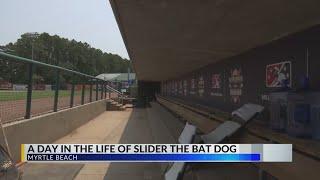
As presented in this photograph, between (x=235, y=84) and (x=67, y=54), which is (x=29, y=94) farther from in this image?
(x=67, y=54)

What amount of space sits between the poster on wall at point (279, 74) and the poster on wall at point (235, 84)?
154cm

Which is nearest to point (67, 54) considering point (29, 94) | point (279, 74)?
point (29, 94)

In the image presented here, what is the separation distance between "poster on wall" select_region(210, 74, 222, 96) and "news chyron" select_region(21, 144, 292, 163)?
404 cm

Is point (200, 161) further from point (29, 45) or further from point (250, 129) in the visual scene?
point (29, 45)

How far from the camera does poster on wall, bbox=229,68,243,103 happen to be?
7531 mm

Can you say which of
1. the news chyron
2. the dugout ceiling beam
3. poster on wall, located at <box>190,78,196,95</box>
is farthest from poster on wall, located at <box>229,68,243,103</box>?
poster on wall, located at <box>190,78,196,95</box>

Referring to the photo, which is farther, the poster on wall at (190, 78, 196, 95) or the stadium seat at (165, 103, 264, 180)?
the poster on wall at (190, 78, 196, 95)

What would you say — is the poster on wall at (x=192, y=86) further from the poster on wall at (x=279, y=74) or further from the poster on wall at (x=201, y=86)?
the poster on wall at (x=279, y=74)

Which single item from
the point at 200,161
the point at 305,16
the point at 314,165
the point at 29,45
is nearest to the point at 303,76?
the point at 305,16

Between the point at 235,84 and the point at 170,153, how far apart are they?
3.18 meters

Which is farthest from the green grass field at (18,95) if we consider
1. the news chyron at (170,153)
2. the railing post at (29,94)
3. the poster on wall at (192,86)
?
the poster on wall at (192,86)

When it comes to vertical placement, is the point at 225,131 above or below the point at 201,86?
below

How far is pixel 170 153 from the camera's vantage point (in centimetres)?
514

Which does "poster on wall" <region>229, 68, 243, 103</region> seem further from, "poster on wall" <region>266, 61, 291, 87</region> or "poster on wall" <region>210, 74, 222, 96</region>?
"poster on wall" <region>266, 61, 291, 87</region>
